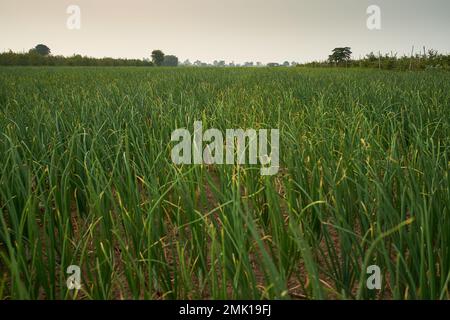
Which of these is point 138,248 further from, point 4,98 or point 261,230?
point 4,98

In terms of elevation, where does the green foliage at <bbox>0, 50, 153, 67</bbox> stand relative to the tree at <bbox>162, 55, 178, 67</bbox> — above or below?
below

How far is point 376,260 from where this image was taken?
1.05 meters

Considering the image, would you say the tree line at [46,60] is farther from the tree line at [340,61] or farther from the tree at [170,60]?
the tree at [170,60]

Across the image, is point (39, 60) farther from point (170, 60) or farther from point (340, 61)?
point (170, 60)

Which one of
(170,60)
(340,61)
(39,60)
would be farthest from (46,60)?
(170,60)

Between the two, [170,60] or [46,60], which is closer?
[46,60]

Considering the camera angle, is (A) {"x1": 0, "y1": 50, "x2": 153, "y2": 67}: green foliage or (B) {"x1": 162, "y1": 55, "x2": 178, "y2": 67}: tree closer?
(A) {"x1": 0, "y1": 50, "x2": 153, "y2": 67}: green foliage

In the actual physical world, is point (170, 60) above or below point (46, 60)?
above

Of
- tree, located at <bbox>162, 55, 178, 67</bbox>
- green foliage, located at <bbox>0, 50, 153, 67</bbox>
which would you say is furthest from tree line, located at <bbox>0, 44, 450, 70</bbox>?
tree, located at <bbox>162, 55, 178, 67</bbox>

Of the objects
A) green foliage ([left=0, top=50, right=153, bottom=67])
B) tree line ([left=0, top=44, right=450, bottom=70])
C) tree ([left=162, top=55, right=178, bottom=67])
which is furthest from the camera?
tree ([left=162, top=55, right=178, bottom=67])

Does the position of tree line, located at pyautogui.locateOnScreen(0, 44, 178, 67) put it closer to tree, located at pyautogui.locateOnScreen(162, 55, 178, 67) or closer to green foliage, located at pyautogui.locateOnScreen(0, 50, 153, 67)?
green foliage, located at pyautogui.locateOnScreen(0, 50, 153, 67)

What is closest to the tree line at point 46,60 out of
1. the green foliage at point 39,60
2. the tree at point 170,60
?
the green foliage at point 39,60

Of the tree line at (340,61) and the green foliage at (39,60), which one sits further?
the green foliage at (39,60)

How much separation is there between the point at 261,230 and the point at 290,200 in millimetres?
267
